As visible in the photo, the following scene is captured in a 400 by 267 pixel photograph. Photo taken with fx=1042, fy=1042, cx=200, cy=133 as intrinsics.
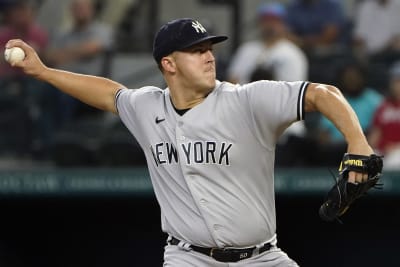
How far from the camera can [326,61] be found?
8742 mm

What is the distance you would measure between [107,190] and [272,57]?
1.90 metres

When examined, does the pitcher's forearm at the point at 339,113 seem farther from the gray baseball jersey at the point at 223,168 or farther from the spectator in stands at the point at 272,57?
the spectator in stands at the point at 272,57

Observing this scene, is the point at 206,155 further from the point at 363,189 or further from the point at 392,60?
the point at 392,60

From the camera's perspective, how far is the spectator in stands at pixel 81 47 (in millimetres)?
8750

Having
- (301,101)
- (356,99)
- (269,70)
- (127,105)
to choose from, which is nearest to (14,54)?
(127,105)

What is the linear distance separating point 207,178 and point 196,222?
20 cm

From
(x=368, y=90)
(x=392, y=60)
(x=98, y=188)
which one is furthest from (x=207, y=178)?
(x=392, y=60)

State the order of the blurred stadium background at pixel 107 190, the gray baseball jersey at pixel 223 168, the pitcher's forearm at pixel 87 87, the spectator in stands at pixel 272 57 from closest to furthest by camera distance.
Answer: the gray baseball jersey at pixel 223 168
the pitcher's forearm at pixel 87 87
the blurred stadium background at pixel 107 190
the spectator in stands at pixel 272 57

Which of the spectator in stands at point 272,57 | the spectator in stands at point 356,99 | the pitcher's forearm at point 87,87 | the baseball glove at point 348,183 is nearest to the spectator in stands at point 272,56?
the spectator in stands at point 272,57

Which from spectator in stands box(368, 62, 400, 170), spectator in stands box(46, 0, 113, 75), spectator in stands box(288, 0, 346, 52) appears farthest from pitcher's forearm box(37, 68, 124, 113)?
spectator in stands box(288, 0, 346, 52)

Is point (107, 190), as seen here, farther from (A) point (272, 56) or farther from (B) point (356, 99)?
(B) point (356, 99)

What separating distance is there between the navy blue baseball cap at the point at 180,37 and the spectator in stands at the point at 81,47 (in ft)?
13.0

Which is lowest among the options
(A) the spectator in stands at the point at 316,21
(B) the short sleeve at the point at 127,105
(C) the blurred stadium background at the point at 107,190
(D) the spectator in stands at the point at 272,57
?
(C) the blurred stadium background at the point at 107,190

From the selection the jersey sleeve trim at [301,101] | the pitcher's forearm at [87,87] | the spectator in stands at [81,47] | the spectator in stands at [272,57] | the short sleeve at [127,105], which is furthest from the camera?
the spectator in stands at [81,47]
